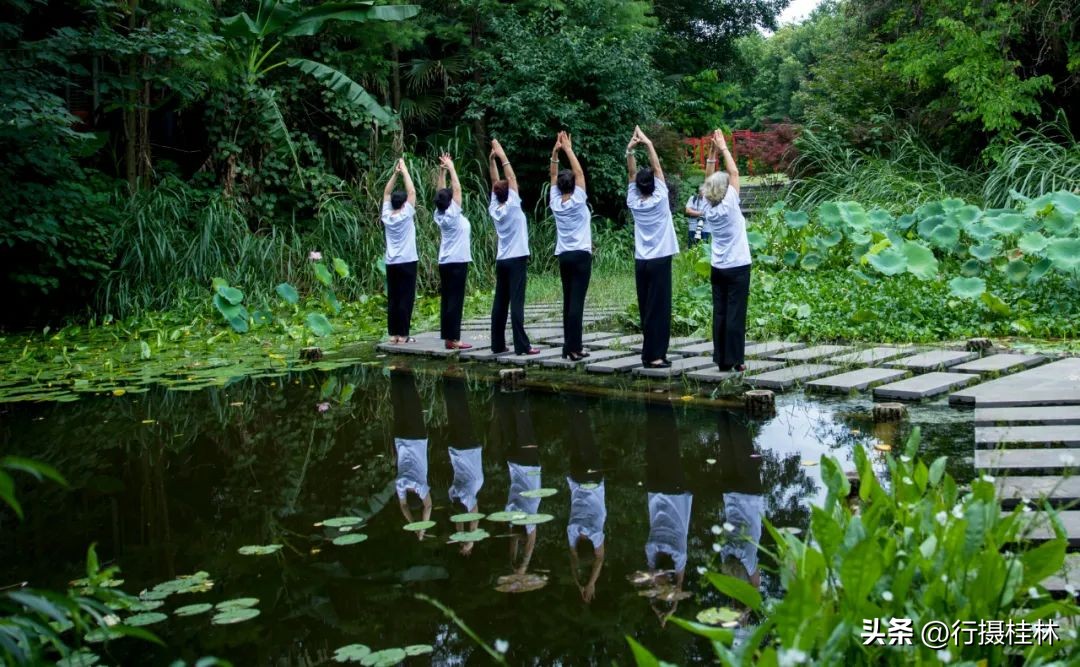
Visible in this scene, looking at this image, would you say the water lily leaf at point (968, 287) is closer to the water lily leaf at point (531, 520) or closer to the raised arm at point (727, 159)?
the raised arm at point (727, 159)

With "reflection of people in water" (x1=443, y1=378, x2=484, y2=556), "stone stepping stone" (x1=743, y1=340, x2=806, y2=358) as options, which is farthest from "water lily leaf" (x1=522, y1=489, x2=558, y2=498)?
"stone stepping stone" (x1=743, y1=340, x2=806, y2=358)

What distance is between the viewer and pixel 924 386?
→ 670 centimetres

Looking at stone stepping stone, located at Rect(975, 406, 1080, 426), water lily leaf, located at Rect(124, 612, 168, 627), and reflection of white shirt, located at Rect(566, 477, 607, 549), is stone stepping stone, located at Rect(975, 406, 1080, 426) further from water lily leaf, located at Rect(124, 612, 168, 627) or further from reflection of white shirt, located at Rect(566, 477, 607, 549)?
water lily leaf, located at Rect(124, 612, 168, 627)

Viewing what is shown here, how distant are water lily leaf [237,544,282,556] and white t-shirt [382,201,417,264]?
6.06m

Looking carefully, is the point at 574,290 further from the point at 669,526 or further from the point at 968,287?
the point at 669,526

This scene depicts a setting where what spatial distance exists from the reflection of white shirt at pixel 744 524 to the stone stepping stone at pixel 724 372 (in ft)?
9.22

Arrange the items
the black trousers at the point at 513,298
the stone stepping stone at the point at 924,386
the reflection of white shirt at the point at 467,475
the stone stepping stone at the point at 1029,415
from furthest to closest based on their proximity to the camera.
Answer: the black trousers at the point at 513,298 → the stone stepping stone at the point at 924,386 → the stone stepping stone at the point at 1029,415 → the reflection of white shirt at the point at 467,475

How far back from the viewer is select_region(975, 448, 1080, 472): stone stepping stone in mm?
4473

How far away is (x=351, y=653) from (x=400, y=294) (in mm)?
7380

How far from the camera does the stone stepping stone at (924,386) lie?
6.52 metres

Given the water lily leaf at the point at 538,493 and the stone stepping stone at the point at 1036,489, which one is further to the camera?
the water lily leaf at the point at 538,493

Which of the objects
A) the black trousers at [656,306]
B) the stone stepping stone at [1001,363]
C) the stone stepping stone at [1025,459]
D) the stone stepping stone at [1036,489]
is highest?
the black trousers at [656,306]

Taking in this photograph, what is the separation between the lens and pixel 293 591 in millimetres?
3996

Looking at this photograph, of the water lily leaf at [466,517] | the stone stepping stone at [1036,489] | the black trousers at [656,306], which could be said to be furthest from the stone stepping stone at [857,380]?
the water lily leaf at [466,517]
